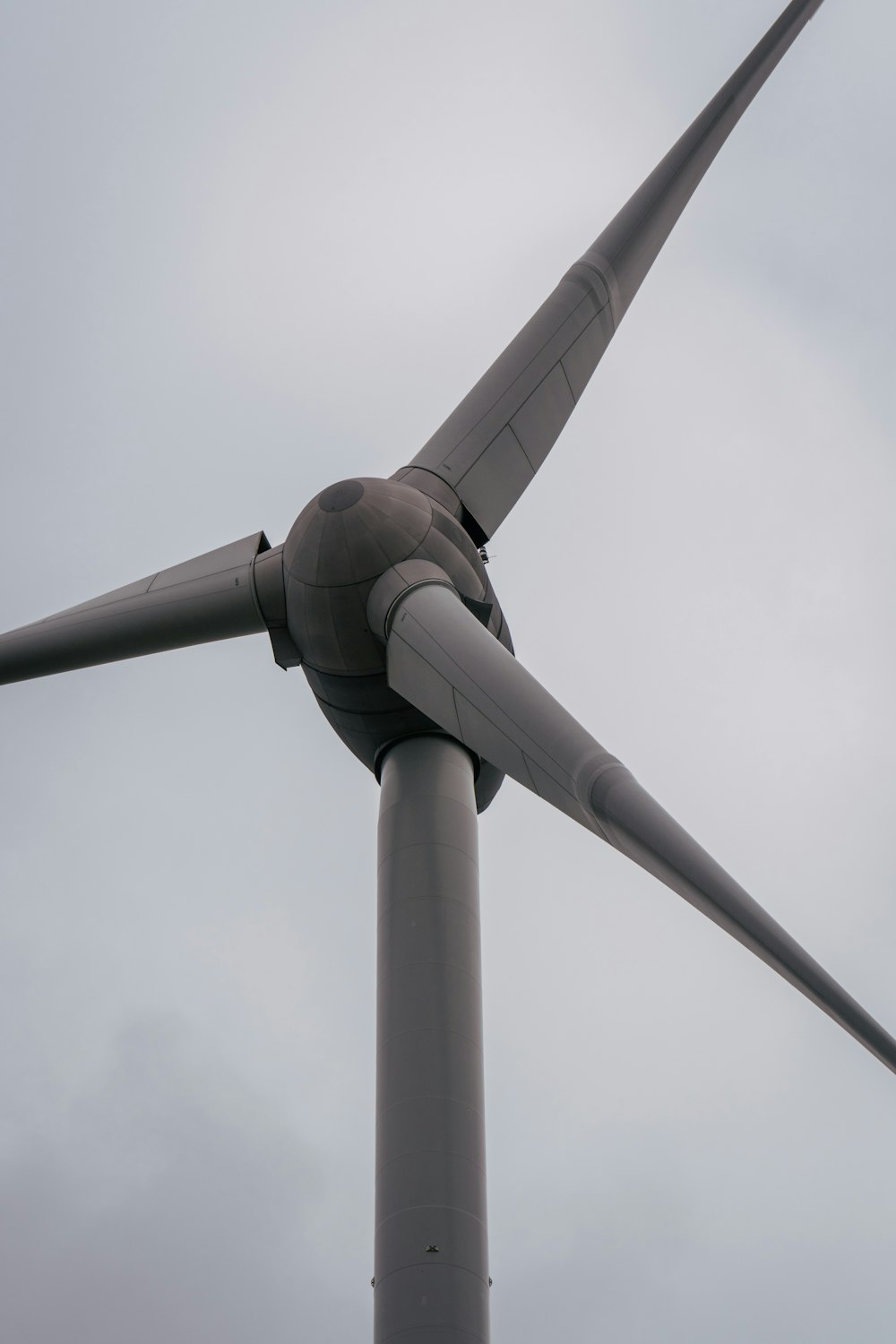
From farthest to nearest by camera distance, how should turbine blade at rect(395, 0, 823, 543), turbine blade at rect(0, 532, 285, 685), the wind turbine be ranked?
turbine blade at rect(395, 0, 823, 543) < turbine blade at rect(0, 532, 285, 685) < the wind turbine

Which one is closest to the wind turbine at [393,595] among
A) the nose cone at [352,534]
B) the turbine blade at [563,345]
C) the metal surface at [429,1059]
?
the nose cone at [352,534]

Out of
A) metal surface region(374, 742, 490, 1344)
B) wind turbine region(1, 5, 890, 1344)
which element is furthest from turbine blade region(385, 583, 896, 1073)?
metal surface region(374, 742, 490, 1344)

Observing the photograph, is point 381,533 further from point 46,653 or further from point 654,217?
point 654,217

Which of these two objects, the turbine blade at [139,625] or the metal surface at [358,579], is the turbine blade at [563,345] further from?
the turbine blade at [139,625]

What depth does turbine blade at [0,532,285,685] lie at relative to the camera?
707 inches

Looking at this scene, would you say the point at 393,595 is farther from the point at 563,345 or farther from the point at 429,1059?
the point at 563,345

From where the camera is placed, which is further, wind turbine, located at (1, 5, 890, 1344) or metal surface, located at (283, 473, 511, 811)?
metal surface, located at (283, 473, 511, 811)

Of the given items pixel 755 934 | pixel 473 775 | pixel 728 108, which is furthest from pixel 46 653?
pixel 728 108

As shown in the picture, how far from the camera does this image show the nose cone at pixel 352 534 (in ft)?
54.2

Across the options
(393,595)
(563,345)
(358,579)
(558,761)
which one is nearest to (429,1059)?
(558,761)

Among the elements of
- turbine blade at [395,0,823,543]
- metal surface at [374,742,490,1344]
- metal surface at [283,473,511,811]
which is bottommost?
metal surface at [374,742,490,1344]

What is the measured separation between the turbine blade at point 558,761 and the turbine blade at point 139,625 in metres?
2.97

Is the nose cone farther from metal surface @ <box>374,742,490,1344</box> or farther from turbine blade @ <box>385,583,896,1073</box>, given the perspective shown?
metal surface @ <box>374,742,490,1344</box>

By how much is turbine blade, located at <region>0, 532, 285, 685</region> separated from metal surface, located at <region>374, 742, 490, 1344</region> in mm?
3160
